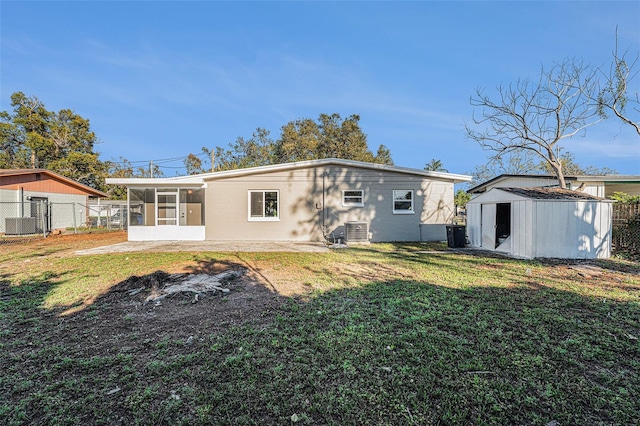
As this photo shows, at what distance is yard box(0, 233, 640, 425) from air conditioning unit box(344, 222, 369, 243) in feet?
20.7

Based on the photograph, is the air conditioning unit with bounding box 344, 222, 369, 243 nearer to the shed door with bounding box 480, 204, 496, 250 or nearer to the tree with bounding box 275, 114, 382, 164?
the shed door with bounding box 480, 204, 496, 250

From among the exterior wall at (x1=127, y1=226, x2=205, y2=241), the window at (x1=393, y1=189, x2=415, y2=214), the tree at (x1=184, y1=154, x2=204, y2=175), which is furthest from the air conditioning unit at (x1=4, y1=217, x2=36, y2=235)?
the tree at (x1=184, y1=154, x2=204, y2=175)

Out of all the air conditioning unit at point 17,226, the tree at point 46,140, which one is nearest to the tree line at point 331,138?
the tree at point 46,140

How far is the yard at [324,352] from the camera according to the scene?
7.05ft

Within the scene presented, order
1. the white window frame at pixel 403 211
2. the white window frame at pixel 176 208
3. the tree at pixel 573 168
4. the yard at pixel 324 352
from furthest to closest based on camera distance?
the tree at pixel 573 168 → the white window frame at pixel 403 211 → the white window frame at pixel 176 208 → the yard at pixel 324 352

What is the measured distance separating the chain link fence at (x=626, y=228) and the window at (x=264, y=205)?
12385 mm

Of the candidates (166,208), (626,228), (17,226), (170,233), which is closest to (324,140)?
(166,208)

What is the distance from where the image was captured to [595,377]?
258 cm

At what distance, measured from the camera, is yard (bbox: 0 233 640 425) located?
2.15 metres

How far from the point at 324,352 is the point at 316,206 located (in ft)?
33.4

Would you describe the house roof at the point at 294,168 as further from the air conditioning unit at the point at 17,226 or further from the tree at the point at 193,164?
the tree at the point at 193,164

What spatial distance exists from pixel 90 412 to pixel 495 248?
11455mm

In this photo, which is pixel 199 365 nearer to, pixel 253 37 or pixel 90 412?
pixel 90 412

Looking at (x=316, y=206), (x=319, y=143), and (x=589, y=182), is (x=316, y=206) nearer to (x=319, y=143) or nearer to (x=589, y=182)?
(x=589, y=182)
